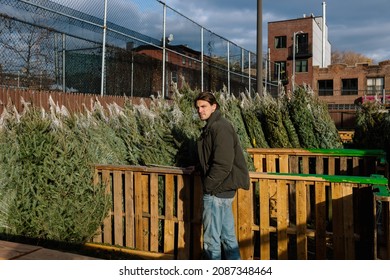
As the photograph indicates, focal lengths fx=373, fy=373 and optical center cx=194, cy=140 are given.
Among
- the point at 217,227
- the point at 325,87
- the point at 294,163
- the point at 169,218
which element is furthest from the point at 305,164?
the point at 325,87

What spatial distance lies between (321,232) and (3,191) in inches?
133

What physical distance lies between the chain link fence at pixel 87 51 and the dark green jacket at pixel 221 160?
2.38 metres

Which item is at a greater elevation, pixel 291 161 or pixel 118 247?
pixel 291 161

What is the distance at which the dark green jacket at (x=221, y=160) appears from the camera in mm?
3494

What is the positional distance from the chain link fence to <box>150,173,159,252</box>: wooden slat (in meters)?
2.04

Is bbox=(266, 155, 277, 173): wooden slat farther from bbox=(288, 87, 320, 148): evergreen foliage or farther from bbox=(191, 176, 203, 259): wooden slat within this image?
bbox=(191, 176, 203, 259): wooden slat

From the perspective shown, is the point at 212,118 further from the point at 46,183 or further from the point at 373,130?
the point at 373,130

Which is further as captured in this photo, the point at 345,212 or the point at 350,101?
the point at 350,101

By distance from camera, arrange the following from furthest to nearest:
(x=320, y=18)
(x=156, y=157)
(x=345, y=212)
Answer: (x=320, y=18)
(x=156, y=157)
(x=345, y=212)

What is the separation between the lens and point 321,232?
3855 mm

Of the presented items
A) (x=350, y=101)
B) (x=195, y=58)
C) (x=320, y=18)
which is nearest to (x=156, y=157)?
(x=195, y=58)

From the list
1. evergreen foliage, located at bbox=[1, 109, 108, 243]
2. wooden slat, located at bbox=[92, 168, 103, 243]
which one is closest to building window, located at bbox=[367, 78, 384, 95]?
wooden slat, located at bbox=[92, 168, 103, 243]

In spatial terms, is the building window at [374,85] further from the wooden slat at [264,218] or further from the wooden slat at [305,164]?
the wooden slat at [264,218]

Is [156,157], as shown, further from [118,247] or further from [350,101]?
[350,101]
